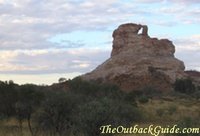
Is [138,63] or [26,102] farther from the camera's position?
[138,63]

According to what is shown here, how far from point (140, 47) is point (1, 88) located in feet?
290

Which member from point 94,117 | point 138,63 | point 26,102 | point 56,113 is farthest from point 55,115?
point 138,63

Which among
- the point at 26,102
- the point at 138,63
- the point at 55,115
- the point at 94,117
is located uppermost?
the point at 94,117

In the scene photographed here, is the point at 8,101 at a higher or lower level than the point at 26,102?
lower

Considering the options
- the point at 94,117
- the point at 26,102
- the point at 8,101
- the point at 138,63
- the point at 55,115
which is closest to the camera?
the point at 94,117

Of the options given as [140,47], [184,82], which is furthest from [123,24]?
[184,82]

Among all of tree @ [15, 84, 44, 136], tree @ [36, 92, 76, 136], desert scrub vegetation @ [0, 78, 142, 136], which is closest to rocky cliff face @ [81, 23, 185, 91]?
desert scrub vegetation @ [0, 78, 142, 136]

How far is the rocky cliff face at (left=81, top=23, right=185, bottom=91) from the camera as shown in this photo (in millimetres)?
107625

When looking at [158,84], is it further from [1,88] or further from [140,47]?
[1,88]

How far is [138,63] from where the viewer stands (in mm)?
112812

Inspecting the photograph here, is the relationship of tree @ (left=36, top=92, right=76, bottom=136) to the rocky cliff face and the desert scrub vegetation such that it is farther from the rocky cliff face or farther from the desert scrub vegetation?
the rocky cliff face

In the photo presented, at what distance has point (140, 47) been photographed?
119875 millimetres

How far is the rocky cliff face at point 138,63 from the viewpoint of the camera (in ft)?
353

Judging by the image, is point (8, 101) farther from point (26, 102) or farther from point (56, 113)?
point (56, 113)
